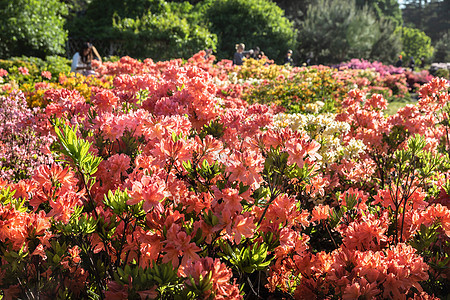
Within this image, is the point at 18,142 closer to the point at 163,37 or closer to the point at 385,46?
the point at 163,37

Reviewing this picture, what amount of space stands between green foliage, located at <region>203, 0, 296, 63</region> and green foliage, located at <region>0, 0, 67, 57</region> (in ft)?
31.9

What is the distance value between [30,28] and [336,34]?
67.3ft

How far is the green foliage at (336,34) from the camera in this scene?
2611cm

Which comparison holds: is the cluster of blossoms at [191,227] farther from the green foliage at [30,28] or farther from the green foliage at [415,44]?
the green foliage at [415,44]

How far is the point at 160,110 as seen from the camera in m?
2.40

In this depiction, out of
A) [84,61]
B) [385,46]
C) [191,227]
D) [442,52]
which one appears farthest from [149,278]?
[442,52]

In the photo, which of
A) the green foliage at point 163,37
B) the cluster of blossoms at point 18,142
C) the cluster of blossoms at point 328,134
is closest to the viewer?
the cluster of blossoms at point 328,134

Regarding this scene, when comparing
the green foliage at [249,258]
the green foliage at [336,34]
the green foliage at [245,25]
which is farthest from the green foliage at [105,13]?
the green foliage at [249,258]

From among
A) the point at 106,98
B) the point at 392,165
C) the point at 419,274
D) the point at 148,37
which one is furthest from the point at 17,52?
the point at 419,274

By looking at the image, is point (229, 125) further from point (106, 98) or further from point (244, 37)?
point (244, 37)

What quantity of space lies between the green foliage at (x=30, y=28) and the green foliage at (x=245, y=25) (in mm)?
9719

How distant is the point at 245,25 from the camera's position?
73.7 feet

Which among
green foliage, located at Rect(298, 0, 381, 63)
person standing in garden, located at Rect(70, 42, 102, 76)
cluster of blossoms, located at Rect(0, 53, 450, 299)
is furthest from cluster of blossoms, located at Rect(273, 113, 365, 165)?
green foliage, located at Rect(298, 0, 381, 63)

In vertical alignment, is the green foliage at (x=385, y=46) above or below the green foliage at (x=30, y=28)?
below
